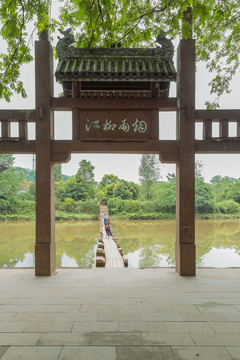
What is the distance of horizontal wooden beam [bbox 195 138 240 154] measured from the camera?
460 cm

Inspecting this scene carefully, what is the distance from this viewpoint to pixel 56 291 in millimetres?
3676

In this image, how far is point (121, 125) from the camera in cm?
464

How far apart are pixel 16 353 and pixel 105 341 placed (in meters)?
0.86

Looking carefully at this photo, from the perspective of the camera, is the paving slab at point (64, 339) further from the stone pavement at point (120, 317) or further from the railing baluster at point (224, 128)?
the railing baluster at point (224, 128)

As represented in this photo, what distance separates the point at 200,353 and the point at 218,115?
13.4 feet

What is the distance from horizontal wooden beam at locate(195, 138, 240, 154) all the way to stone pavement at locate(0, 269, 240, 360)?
251 cm

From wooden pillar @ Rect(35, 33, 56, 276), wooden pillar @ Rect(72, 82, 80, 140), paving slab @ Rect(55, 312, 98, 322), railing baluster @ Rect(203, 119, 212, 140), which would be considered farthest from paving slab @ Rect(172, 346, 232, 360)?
wooden pillar @ Rect(72, 82, 80, 140)

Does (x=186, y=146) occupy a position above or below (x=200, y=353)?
above

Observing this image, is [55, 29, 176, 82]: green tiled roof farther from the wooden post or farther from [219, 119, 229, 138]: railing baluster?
[219, 119, 229, 138]: railing baluster

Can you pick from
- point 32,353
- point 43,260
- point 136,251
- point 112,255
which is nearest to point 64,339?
point 32,353

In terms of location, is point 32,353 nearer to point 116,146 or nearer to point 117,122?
point 116,146

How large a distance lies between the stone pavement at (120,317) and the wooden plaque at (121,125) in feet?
9.32

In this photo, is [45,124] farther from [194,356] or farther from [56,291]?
[194,356]

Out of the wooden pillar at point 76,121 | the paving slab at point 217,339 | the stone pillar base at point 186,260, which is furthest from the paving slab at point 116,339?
the wooden pillar at point 76,121
